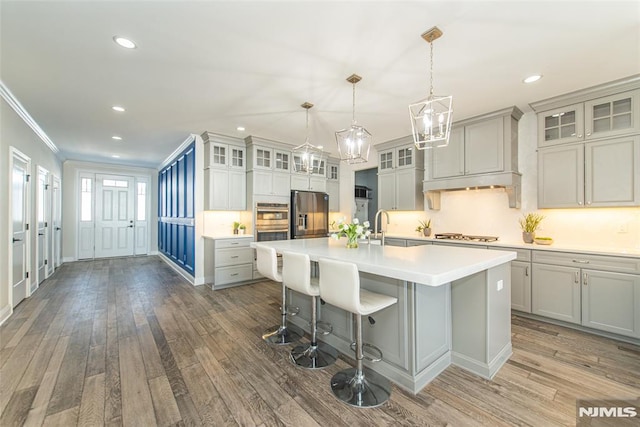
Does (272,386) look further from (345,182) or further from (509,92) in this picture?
(345,182)

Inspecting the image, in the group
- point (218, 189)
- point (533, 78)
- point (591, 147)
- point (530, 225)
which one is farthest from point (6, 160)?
point (591, 147)

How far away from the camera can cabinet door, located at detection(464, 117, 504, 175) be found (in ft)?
12.5

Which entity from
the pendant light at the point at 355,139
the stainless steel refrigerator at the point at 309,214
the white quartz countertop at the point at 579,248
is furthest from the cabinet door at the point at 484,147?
the stainless steel refrigerator at the point at 309,214

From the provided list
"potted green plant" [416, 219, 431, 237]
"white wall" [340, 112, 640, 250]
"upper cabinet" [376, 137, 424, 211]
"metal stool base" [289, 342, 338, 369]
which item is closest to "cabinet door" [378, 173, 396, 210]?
"upper cabinet" [376, 137, 424, 211]

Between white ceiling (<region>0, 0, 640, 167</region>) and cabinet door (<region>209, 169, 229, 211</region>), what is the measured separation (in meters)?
1.25

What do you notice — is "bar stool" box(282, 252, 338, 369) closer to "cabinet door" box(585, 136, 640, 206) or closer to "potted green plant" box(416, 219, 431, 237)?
"potted green plant" box(416, 219, 431, 237)

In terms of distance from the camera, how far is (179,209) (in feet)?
20.0

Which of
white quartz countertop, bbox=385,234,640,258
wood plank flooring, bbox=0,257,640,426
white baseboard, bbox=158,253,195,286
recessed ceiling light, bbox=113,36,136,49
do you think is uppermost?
recessed ceiling light, bbox=113,36,136,49

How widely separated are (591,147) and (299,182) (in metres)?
4.53

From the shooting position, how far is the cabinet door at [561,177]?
128 inches

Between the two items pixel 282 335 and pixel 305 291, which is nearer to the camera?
pixel 305 291

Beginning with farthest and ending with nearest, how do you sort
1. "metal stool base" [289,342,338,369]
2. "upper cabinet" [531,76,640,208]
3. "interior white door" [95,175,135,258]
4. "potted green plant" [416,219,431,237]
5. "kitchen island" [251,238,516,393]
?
"interior white door" [95,175,135,258]
"potted green plant" [416,219,431,237]
"upper cabinet" [531,76,640,208]
"metal stool base" [289,342,338,369]
"kitchen island" [251,238,516,393]

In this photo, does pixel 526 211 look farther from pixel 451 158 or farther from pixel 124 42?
pixel 124 42

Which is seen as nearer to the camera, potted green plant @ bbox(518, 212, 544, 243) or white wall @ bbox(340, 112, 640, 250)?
white wall @ bbox(340, 112, 640, 250)
